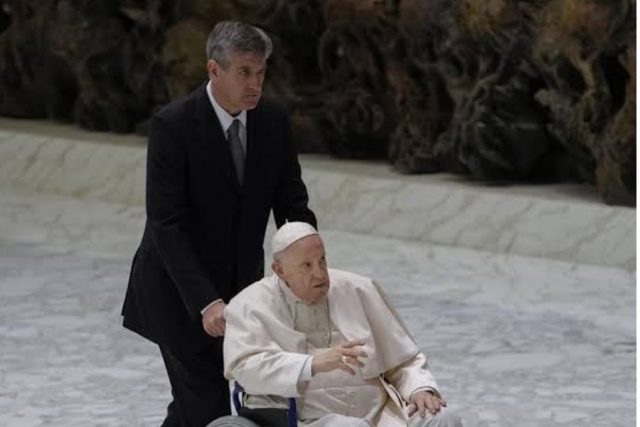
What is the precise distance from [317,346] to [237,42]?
3.44ft

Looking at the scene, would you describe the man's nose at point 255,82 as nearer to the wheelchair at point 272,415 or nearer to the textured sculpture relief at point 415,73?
the wheelchair at point 272,415

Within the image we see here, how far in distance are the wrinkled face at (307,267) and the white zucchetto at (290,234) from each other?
0.05ft

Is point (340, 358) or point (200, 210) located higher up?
point (200, 210)

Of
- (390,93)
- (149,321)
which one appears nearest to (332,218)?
(390,93)

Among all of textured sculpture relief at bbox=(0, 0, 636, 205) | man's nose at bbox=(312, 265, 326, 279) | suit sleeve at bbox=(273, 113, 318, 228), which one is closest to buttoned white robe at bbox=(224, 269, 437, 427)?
man's nose at bbox=(312, 265, 326, 279)

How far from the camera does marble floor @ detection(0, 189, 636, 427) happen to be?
9.19m

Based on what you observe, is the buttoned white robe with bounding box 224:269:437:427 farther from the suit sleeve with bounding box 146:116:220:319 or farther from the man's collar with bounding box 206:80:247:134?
the man's collar with bounding box 206:80:247:134

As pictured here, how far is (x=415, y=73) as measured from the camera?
13820mm

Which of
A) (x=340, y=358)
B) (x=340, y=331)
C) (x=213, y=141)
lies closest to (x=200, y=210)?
(x=213, y=141)

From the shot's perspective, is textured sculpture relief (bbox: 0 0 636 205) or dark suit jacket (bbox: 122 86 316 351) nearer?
dark suit jacket (bbox: 122 86 316 351)

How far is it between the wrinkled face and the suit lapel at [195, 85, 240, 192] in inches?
19.7

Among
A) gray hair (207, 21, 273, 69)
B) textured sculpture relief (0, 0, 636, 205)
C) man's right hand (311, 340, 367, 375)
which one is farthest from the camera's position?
textured sculpture relief (0, 0, 636, 205)

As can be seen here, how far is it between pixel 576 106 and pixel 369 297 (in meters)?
5.76

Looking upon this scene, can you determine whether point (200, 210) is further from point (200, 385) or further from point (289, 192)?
point (200, 385)
